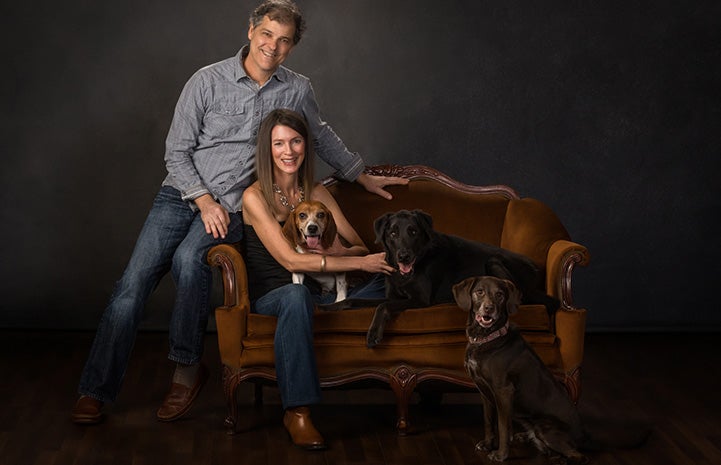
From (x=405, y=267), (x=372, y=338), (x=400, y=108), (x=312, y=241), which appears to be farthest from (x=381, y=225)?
(x=400, y=108)

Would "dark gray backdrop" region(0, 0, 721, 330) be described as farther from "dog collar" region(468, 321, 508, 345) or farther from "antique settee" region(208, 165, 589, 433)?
"dog collar" region(468, 321, 508, 345)

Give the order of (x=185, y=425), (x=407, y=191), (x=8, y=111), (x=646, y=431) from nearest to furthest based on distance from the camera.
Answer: (x=646, y=431), (x=185, y=425), (x=407, y=191), (x=8, y=111)

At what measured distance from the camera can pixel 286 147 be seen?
13.1 ft

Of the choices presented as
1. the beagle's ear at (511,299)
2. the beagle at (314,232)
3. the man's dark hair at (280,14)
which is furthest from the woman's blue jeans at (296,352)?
the man's dark hair at (280,14)

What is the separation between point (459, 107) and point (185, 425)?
2454mm

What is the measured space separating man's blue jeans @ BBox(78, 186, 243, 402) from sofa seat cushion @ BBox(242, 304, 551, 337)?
32 centimetres

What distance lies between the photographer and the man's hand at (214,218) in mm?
4012

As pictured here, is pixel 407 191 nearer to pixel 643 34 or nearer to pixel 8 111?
pixel 643 34

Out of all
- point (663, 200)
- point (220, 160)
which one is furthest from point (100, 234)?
point (663, 200)

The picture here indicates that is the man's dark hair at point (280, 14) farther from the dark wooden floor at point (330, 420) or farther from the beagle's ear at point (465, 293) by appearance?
the dark wooden floor at point (330, 420)

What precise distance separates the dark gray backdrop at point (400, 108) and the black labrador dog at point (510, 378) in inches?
86.5

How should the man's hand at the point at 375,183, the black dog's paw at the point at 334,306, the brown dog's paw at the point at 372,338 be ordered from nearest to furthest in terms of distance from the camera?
the brown dog's paw at the point at 372,338, the black dog's paw at the point at 334,306, the man's hand at the point at 375,183

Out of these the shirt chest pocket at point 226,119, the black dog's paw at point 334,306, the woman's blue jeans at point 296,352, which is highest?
the shirt chest pocket at point 226,119

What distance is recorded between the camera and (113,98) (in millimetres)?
5488
